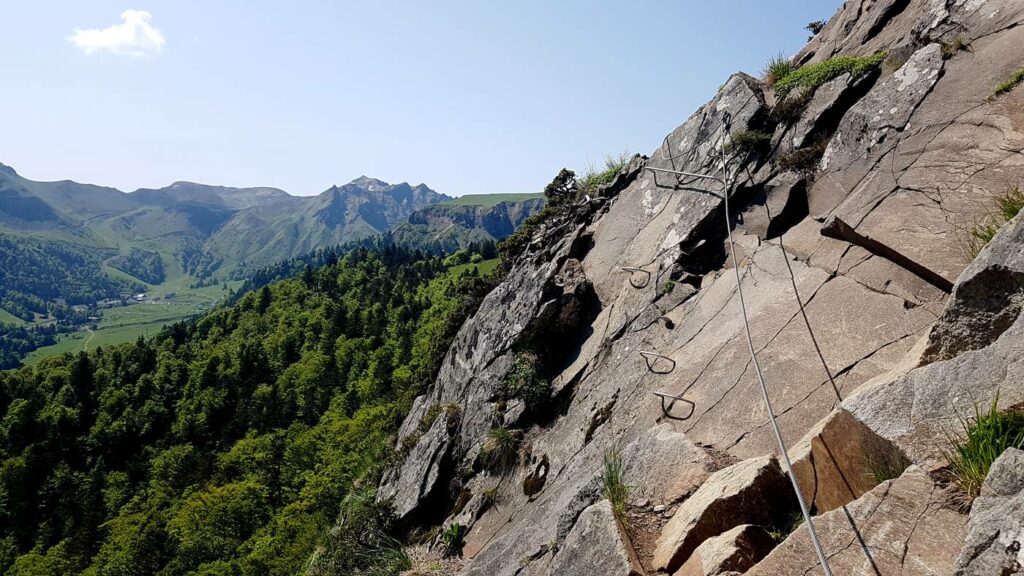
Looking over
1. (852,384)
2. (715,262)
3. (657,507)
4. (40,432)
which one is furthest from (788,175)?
(40,432)

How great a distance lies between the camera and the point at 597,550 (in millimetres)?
6191

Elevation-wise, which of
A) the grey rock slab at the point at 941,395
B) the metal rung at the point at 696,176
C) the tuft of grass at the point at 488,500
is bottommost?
the tuft of grass at the point at 488,500

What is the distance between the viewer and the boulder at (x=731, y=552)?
494cm

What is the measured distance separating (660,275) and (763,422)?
5665 millimetres

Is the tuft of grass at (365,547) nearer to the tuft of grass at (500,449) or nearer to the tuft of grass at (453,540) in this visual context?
the tuft of grass at (453,540)

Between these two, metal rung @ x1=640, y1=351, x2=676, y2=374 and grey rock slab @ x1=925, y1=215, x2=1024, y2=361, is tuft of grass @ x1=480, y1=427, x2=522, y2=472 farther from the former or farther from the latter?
grey rock slab @ x1=925, y1=215, x2=1024, y2=361

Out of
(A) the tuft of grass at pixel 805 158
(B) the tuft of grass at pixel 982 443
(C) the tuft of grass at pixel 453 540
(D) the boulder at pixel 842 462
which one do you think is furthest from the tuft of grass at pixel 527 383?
(B) the tuft of grass at pixel 982 443

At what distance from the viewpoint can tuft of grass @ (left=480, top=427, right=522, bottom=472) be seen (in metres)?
13.5

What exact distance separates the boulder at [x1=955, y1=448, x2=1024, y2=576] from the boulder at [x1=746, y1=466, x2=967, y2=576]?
1.80 feet

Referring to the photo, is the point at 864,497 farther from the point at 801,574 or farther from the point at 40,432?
the point at 40,432

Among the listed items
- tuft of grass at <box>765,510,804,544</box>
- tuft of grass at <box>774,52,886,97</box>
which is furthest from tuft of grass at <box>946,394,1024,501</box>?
tuft of grass at <box>774,52,886,97</box>

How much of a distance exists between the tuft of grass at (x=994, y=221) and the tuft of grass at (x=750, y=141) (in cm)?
581

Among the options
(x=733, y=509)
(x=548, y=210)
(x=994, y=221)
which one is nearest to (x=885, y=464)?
(x=733, y=509)

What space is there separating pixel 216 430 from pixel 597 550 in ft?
316
